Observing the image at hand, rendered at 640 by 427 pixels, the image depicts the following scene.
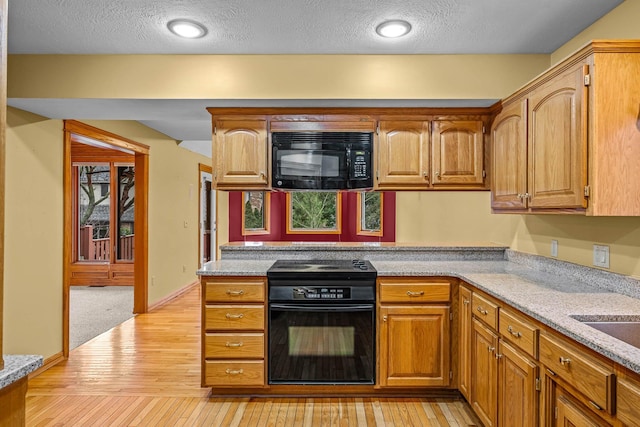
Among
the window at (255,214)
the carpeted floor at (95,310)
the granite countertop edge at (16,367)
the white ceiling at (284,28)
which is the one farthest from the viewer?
the window at (255,214)

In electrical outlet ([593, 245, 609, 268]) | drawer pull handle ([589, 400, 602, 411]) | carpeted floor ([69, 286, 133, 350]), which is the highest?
electrical outlet ([593, 245, 609, 268])

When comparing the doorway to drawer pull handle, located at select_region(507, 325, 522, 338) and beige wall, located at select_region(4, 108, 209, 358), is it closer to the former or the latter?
beige wall, located at select_region(4, 108, 209, 358)

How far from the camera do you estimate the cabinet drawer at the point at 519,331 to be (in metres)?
1.66

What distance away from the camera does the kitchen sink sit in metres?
1.55

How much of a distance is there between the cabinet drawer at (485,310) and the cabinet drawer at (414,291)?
263 millimetres

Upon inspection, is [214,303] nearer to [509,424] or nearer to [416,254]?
[416,254]

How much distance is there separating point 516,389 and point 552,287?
2.12ft

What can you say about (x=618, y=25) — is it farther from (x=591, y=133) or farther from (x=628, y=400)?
(x=628, y=400)

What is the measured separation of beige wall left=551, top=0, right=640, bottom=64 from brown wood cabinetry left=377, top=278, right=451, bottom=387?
67.1 inches

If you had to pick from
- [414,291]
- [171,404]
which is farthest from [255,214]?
[414,291]

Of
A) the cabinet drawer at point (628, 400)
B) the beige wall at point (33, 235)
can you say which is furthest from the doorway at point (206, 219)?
the cabinet drawer at point (628, 400)

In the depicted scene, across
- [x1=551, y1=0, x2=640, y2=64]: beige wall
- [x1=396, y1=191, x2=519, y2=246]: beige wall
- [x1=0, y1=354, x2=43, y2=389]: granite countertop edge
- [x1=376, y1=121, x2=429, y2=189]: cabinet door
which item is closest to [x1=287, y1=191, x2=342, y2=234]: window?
[x1=396, y1=191, x2=519, y2=246]: beige wall

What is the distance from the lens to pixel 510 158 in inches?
99.5

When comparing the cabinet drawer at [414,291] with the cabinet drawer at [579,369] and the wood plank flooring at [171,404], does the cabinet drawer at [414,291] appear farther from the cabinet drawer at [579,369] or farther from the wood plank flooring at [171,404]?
the cabinet drawer at [579,369]
